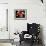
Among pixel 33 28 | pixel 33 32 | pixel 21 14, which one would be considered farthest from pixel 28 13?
pixel 33 32

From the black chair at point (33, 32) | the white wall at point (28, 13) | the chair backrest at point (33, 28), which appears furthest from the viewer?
the white wall at point (28, 13)

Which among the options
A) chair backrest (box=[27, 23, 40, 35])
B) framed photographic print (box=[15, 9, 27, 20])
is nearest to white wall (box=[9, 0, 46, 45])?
framed photographic print (box=[15, 9, 27, 20])

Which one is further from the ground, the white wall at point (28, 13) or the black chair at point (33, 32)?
the white wall at point (28, 13)

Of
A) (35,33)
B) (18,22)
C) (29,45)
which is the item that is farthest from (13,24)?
(29,45)

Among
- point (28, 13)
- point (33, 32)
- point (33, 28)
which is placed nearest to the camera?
point (33, 32)

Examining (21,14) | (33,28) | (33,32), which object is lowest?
(33,32)

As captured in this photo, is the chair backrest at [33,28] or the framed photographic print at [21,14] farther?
the framed photographic print at [21,14]

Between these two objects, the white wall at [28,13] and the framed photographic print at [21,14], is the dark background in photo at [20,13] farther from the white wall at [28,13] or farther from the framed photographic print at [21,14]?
the white wall at [28,13]

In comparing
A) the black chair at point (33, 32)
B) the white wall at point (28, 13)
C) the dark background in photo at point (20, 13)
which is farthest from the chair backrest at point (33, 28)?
the dark background in photo at point (20, 13)

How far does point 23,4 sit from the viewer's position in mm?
5133

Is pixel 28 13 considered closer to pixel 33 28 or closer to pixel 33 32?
pixel 33 28

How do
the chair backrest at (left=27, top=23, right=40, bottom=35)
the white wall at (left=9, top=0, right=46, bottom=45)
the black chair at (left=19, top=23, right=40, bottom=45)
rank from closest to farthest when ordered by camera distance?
the black chair at (left=19, top=23, right=40, bottom=45), the chair backrest at (left=27, top=23, right=40, bottom=35), the white wall at (left=9, top=0, right=46, bottom=45)

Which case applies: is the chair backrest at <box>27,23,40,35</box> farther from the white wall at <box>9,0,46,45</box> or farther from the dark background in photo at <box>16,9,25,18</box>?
the dark background in photo at <box>16,9,25,18</box>

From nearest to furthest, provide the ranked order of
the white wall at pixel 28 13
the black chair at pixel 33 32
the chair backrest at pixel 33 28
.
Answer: the black chair at pixel 33 32 < the chair backrest at pixel 33 28 < the white wall at pixel 28 13
